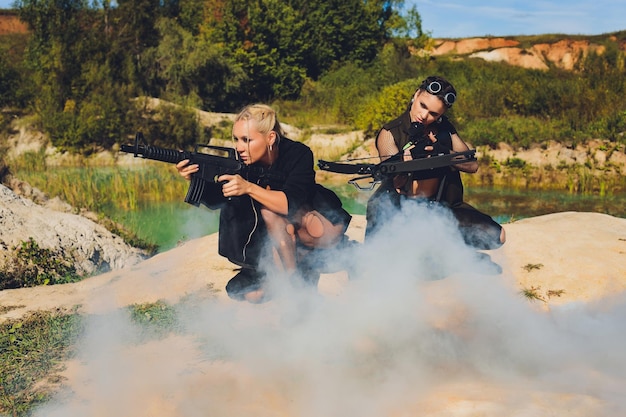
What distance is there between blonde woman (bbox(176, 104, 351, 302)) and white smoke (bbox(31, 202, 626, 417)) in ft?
0.70

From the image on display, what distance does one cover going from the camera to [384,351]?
3.84 meters

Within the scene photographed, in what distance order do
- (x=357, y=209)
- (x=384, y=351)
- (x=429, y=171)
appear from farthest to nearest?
(x=357, y=209), (x=429, y=171), (x=384, y=351)

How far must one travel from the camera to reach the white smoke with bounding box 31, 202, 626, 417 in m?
3.21

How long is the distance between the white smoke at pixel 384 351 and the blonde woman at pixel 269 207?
8.4 inches

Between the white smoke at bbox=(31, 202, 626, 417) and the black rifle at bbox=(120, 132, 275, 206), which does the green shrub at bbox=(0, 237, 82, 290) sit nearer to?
the white smoke at bbox=(31, 202, 626, 417)

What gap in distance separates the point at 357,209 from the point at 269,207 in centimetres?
755

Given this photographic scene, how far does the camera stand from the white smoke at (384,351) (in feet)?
10.5

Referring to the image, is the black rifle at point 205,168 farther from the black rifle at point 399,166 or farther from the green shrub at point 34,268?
the green shrub at point 34,268

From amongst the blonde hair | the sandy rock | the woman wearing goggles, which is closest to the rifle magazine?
the blonde hair

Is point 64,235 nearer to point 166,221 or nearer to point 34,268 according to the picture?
point 34,268

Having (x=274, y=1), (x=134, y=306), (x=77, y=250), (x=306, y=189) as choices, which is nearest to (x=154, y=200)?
(x=77, y=250)

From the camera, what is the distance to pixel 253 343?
4.01 m

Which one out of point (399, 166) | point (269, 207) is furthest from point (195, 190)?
point (399, 166)

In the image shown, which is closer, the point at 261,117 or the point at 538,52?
the point at 261,117
